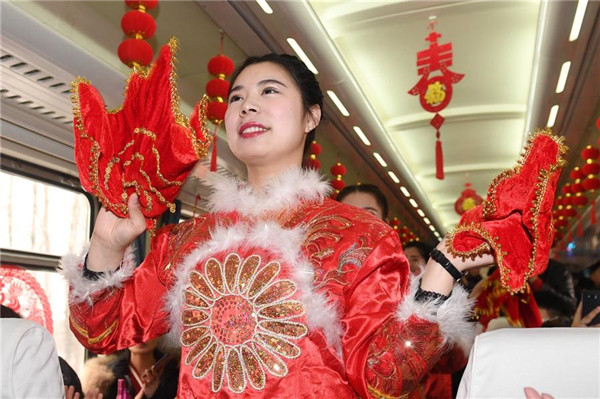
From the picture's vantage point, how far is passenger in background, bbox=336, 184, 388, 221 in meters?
2.69

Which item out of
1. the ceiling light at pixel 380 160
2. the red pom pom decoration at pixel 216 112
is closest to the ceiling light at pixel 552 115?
the ceiling light at pixel 380 160

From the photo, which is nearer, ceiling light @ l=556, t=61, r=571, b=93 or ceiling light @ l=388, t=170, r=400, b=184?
ceiling light @ l=556, t=61, r=571, b=93

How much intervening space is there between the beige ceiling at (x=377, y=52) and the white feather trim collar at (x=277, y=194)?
0.84 m

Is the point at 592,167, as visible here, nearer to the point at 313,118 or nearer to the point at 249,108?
the point at 313,118

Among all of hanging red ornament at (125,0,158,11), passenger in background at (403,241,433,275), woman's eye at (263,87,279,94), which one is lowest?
passenger in background at (403,241,433,275)

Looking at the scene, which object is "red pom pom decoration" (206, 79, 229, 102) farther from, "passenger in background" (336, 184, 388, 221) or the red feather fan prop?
the red feather fan prop

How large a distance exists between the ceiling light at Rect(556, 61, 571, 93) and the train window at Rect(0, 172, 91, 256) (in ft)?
12.8

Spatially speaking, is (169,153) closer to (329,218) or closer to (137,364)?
(329,218)

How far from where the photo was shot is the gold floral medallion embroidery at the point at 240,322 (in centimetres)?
121

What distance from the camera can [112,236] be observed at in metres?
1.32

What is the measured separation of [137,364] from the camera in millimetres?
3268

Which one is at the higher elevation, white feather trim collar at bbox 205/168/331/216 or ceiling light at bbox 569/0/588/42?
ceiling light at bbox 569/0/588/42

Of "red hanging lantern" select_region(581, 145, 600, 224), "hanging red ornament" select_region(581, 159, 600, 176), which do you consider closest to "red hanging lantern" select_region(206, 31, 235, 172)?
"red hanging lantern" select_region(581, 145, 600, 224)

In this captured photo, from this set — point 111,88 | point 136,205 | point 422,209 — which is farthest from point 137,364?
point 422,209
